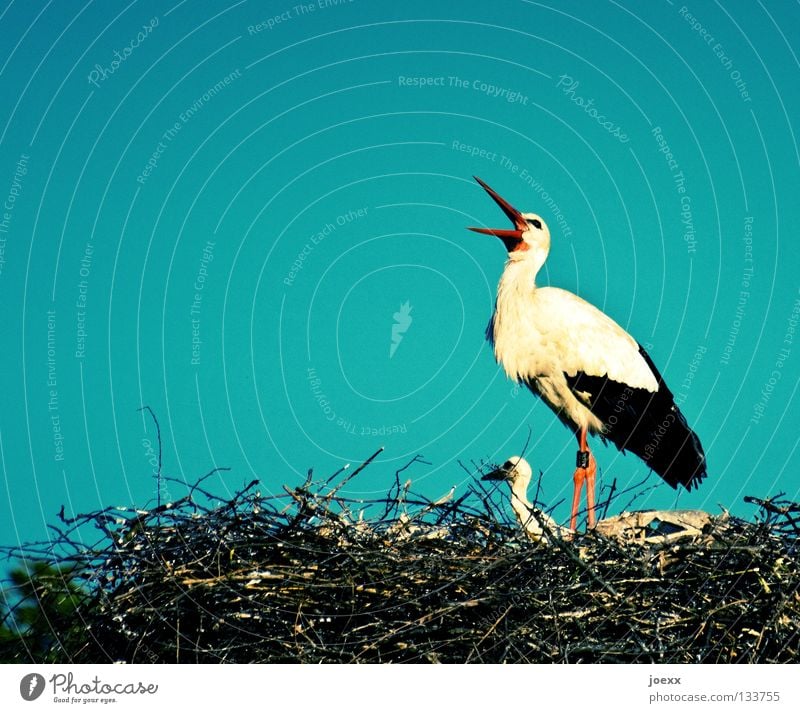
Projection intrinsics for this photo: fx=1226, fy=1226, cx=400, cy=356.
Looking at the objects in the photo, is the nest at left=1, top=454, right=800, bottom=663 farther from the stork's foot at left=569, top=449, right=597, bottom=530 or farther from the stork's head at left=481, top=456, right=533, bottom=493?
the stork's foot at left=569, top=449, right=597, bottom=530

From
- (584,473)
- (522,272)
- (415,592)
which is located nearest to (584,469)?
(584,473)

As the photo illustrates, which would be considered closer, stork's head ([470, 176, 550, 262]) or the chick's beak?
the chick's beak

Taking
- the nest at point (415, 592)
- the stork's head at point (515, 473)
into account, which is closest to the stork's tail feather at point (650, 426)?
the stork's head at point (515, 473)

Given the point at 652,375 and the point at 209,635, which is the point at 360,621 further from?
the point at 652,375

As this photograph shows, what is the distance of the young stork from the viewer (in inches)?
226

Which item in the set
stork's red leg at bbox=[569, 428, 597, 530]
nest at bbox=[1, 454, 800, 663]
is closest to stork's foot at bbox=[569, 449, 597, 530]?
stork's red leg at bbox=[569, 428, 597, 530]

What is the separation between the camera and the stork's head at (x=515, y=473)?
16.0 feet
